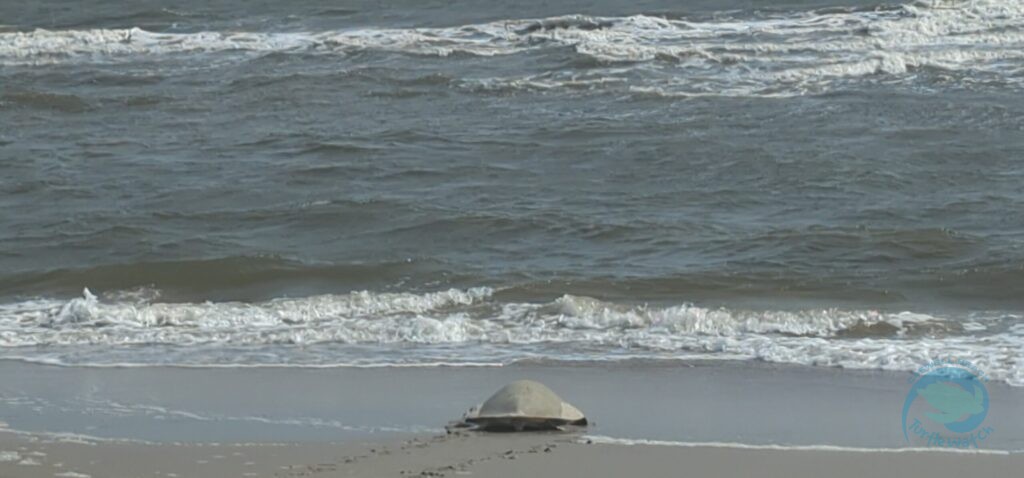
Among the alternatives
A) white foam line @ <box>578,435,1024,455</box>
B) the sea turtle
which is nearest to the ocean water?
white foam line @ <box>578,435,1024,455</box>

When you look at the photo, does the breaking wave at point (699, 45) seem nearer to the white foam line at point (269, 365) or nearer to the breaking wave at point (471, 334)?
the breaking wave at point (471, 334)

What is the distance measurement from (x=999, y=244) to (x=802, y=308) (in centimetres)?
195

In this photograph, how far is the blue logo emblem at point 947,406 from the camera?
637cm

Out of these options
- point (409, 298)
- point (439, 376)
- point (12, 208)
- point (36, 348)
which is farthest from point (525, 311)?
point (12, 208)

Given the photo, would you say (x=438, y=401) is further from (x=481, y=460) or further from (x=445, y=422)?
(x=481, y=460)

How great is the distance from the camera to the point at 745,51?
18.5 metres

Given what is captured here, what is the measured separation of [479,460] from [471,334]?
271 cm

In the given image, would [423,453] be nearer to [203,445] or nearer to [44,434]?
[203,445]

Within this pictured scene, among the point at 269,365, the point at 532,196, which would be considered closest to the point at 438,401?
the point at 269,365

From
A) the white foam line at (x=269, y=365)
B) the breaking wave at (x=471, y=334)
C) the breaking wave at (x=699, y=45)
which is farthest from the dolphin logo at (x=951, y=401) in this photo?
the breaking wave at (x=699, y=45)

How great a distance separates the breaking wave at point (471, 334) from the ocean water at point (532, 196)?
3 cm

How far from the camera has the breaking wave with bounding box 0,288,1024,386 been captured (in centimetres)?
802

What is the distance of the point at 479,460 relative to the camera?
5895mm

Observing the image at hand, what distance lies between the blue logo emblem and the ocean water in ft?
0.68
